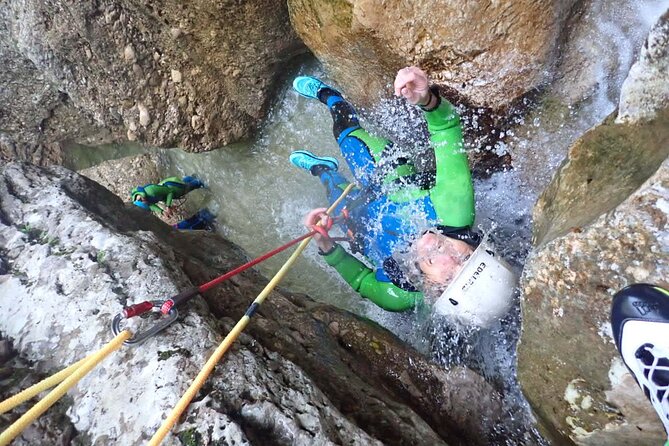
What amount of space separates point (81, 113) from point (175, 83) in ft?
4.42

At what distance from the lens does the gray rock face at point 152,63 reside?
131 inches

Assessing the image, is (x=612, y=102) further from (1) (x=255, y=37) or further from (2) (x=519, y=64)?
(1) (x=255, y=37)

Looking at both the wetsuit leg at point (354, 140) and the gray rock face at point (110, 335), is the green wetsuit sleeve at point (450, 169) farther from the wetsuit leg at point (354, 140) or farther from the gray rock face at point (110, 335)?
the gray rock face at point (110, 335)

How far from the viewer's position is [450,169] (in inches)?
Answer: 104

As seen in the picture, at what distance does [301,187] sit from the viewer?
418cm

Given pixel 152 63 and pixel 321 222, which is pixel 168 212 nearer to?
pixel 152 63

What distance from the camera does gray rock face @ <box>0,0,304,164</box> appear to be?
131 inches

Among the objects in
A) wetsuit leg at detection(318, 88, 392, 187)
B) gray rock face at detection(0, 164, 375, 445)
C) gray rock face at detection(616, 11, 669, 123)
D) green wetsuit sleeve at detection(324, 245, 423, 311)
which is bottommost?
gray rock face at detection(0, 164, 375, 445)

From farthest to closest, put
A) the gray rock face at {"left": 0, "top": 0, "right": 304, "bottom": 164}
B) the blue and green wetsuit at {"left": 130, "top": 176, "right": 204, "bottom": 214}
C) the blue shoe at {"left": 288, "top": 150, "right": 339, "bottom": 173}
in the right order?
1. the blue and green wetsuit at {"left": 130, "top": 176, "right": 204, "bottom": 214}
2. the blue shoe at {"left": 288, "top": 150, "right": 339, "bottom": 173}
3. the gray rock face at {"left": 0, "top": 0, "right": 304, "bottom": 164}

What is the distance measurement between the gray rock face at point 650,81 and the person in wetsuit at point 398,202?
850 mm

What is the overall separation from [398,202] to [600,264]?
1.59 m

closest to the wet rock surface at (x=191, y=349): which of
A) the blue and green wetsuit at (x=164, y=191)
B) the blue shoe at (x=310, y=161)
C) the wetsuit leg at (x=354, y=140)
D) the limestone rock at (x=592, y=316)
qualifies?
the limestone rock at (x=592, y=316)

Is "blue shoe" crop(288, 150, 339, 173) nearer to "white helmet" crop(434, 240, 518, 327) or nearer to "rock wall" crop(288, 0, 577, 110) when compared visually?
"rock wall" crop(288, 0, 577, 110)

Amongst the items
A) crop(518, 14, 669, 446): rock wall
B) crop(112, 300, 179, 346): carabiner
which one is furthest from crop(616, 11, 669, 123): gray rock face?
crop(112, 300, 179, 346): carabiner
